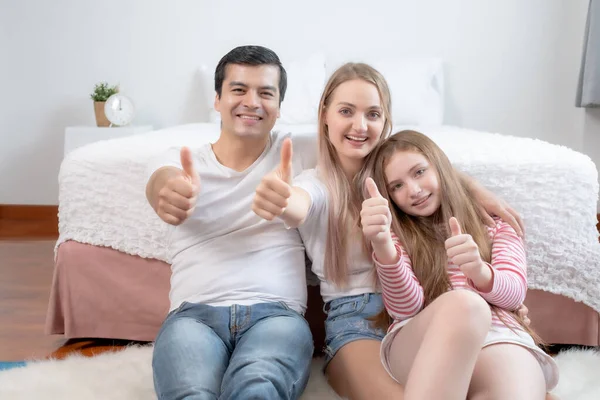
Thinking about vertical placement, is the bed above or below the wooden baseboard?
above

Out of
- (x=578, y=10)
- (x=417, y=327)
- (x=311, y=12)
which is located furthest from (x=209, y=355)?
(x=578, y=10)

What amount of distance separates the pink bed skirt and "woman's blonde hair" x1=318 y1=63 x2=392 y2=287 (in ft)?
1.29

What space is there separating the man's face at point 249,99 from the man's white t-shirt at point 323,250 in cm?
16

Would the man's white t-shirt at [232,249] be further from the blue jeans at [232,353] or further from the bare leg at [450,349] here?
the bare leg at [450,349]

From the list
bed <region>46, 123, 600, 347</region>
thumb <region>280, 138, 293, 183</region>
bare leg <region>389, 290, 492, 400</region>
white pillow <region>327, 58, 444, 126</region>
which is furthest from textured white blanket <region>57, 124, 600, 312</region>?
white pillow <region>327, 58, 444, 126</region>

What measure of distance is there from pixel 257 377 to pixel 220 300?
0.92ft

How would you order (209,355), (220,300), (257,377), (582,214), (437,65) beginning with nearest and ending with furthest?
(257,377), (209,355), (220,300), (582,214), (437,65)

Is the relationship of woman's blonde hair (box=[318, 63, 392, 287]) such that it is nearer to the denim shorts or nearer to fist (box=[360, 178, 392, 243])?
the denim shorts

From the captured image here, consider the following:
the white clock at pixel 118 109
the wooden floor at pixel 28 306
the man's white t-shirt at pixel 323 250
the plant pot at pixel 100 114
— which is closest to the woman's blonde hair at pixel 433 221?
the man's white t-shirt at pixel 323 250

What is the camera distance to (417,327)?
1308 millimetres

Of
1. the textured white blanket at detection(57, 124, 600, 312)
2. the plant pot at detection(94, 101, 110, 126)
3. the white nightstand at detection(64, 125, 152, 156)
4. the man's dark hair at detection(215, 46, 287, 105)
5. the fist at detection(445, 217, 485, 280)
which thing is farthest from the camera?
the plant pot at detection(94, 101, 110, 126)

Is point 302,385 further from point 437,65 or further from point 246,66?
point 437,65

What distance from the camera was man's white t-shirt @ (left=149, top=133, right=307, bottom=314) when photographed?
1479 mm

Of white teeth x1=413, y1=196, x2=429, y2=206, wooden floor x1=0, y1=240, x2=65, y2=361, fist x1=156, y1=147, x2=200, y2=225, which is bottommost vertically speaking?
A: wooden floor x1=0, y1=240, x2=65, y2=361
